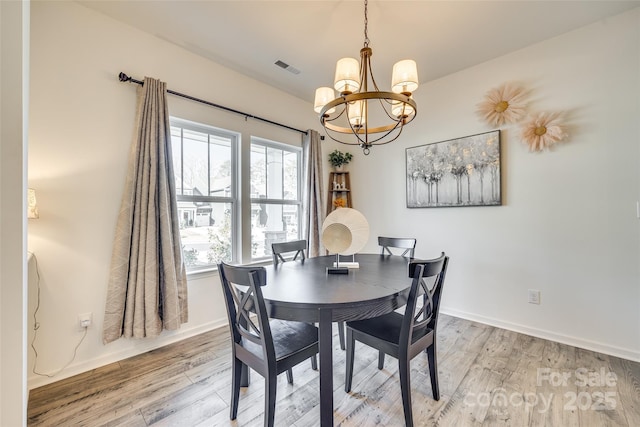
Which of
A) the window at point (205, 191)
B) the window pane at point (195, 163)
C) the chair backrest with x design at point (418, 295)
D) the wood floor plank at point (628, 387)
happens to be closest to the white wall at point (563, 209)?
the wood floor plank at point (628, 387)

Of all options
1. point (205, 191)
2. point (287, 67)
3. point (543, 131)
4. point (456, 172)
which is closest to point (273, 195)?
point (205, 191)

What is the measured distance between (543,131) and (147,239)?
3643 millimetres

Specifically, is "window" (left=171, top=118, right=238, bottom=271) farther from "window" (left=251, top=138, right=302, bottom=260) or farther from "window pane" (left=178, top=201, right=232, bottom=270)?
"window" (left=251, top=138, right=302, bottom=260)

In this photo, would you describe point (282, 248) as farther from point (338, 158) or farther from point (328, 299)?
point (338, 158)

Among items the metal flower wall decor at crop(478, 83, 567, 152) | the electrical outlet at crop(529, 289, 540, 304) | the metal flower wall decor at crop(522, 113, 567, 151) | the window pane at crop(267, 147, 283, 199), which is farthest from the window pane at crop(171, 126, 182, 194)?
the electrical outlet at crop(529, 289, 540, 304)

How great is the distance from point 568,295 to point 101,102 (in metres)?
4.33

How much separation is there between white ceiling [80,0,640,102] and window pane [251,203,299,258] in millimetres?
1617

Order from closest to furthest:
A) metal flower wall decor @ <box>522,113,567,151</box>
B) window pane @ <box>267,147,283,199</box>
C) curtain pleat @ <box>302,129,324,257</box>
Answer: metal flower wall decor @ <box>522,113,567,151</box>
window pane @ <box>267,147,283,199</box>
curtain pleat @ <box>302,129,324,257</box>

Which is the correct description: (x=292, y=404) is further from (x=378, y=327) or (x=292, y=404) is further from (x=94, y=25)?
(x=94, y=25)

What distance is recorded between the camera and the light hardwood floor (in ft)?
4.86

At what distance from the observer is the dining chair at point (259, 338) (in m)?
1.23

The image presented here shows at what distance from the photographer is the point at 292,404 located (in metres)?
1.60

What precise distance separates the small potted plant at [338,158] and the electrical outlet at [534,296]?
8.81 ft

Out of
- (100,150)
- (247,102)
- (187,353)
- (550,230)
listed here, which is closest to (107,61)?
(100,150)
